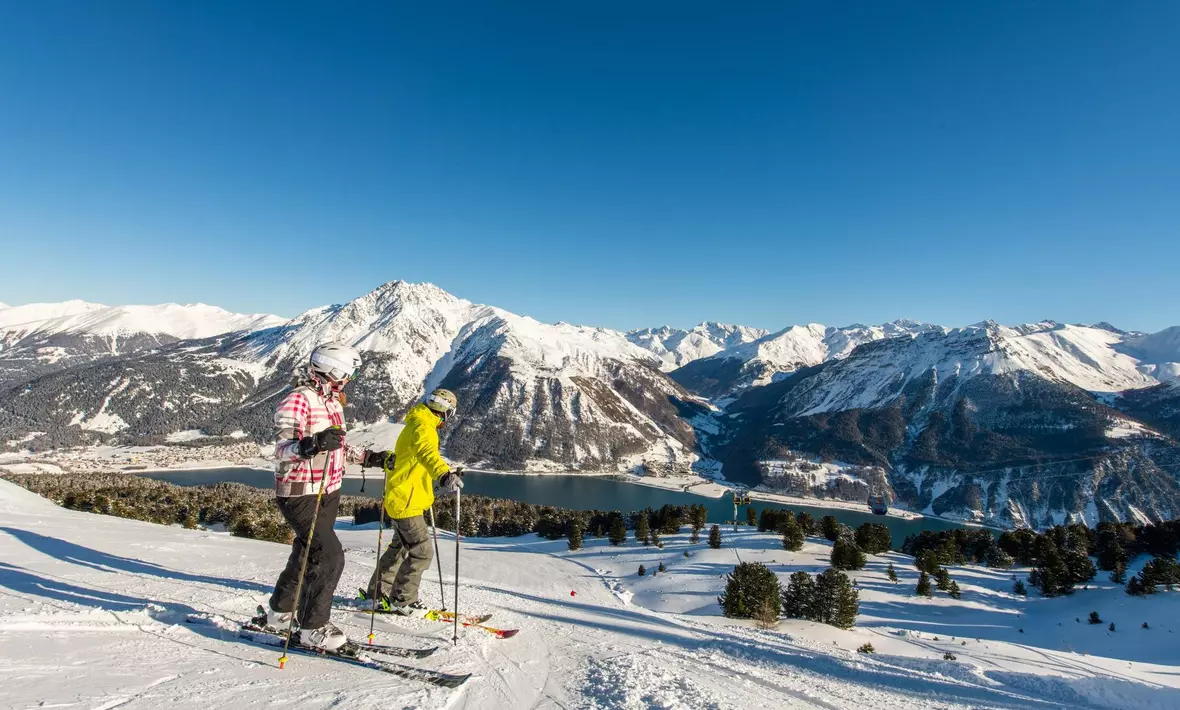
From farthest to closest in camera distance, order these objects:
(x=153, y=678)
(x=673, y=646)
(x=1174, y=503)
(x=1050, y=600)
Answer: (x=1174, y=503), (x=1050, y=600), (x=673, y=646), (x=153, y=678)

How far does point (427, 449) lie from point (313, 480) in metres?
1.55

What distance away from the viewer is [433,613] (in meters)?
7.93

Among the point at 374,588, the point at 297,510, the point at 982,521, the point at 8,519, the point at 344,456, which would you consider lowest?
the point at 982,521

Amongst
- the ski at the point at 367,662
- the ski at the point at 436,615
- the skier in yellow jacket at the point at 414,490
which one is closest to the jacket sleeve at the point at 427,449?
the skier in yellow jacket at the point at 414,490

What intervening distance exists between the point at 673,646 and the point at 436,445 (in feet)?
15.3

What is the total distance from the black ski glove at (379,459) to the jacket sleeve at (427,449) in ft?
1.73

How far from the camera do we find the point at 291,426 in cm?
623

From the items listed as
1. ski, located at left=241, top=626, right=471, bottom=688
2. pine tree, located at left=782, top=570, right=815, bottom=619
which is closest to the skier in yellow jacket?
ski, located at left=241, top=626, right=471, bottom=688

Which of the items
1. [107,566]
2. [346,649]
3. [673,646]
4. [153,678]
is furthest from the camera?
[107,566]

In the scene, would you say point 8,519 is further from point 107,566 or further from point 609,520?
point 609,520

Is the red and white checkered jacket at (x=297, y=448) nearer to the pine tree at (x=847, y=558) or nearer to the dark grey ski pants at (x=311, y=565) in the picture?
the dark grey ski pants at (x=311, y=565)

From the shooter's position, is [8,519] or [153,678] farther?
[8,519]

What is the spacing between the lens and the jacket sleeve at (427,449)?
7598mm

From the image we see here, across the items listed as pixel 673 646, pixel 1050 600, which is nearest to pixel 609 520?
pixel 1050 600
